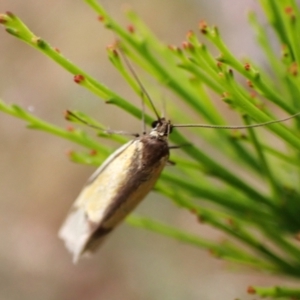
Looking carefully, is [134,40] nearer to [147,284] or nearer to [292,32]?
[292,32]

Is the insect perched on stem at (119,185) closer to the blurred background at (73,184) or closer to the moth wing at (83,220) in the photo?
the moth wing at (83,220)

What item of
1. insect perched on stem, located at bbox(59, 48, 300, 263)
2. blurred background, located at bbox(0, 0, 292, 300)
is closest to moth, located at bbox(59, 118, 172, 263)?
insect perched on stem, located at bbox(59, 48, 300, 263)

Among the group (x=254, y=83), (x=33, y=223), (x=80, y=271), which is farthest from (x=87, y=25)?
(x=254, y=83)

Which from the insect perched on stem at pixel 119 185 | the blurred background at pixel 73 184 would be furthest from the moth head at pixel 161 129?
the blurred background at pixel 73 184

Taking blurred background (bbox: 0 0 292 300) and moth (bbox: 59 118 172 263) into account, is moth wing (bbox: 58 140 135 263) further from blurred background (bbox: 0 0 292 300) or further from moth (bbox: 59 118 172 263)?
blurred background (bbox: 0 0 292 300)

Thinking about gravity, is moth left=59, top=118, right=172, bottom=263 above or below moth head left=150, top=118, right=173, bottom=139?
below

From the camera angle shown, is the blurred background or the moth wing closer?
the moth wing
